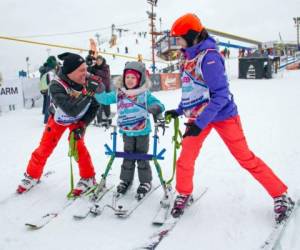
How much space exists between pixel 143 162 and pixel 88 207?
0.80m

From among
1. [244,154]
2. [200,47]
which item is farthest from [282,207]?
[200,47]

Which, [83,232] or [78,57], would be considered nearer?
[83,232]

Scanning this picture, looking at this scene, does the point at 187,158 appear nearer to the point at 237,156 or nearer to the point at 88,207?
the point at 237,156

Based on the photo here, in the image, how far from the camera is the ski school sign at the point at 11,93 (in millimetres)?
12818

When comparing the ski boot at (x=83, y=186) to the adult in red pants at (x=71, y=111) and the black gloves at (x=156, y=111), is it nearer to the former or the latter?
the adult in red pants at (x=71, y=111)

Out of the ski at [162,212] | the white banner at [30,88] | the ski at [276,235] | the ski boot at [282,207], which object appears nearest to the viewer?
the ski at [276,235]

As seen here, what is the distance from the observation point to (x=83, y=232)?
11.0ft

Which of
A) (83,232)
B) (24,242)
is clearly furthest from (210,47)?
(24,242)

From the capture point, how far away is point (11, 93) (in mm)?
13109

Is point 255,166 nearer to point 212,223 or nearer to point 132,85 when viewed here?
point 212,223

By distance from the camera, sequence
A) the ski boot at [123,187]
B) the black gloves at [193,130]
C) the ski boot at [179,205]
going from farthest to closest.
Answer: the ski boot at [123,187], the ski boot at [179,205], the black gloves at [193,130]

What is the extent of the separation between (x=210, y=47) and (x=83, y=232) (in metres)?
2.06

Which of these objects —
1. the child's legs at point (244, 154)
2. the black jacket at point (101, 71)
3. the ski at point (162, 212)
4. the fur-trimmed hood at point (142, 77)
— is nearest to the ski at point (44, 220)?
the ski at point (162, 212)

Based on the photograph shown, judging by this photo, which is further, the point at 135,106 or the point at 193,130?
the point at 135,106
